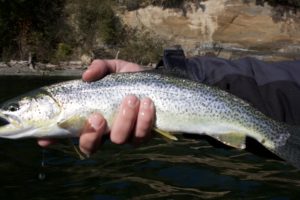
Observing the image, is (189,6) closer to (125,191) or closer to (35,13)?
(35,13)

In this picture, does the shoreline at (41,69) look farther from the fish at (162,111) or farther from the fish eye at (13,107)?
the fish at (162,111)

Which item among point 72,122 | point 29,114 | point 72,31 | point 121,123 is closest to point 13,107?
point 29,114

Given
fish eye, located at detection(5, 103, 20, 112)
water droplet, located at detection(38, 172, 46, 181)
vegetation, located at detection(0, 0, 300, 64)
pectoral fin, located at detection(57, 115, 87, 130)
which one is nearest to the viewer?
pectoral fin, located at detection(57, 115, 87, 130)

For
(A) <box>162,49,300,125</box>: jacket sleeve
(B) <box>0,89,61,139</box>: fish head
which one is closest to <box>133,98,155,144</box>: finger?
(A) <box>162,49,300,125</box>: jacket sleeve

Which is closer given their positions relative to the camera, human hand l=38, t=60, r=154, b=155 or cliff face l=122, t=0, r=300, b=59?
human hand l=38, t=60, r=154, b=155

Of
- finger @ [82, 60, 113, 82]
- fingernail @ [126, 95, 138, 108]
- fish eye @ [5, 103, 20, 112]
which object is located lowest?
fish eye @ [5, 103, 20, 112]

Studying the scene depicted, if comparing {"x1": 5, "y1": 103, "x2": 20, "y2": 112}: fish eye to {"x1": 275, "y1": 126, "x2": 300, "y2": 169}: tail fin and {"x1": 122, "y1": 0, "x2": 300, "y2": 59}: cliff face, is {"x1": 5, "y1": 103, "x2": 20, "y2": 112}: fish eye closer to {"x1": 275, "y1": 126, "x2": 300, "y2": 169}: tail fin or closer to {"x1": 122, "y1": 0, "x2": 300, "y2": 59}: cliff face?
{"x1": 275, "y1": 126, "x2": 300, "y2": 169}: tail fin
